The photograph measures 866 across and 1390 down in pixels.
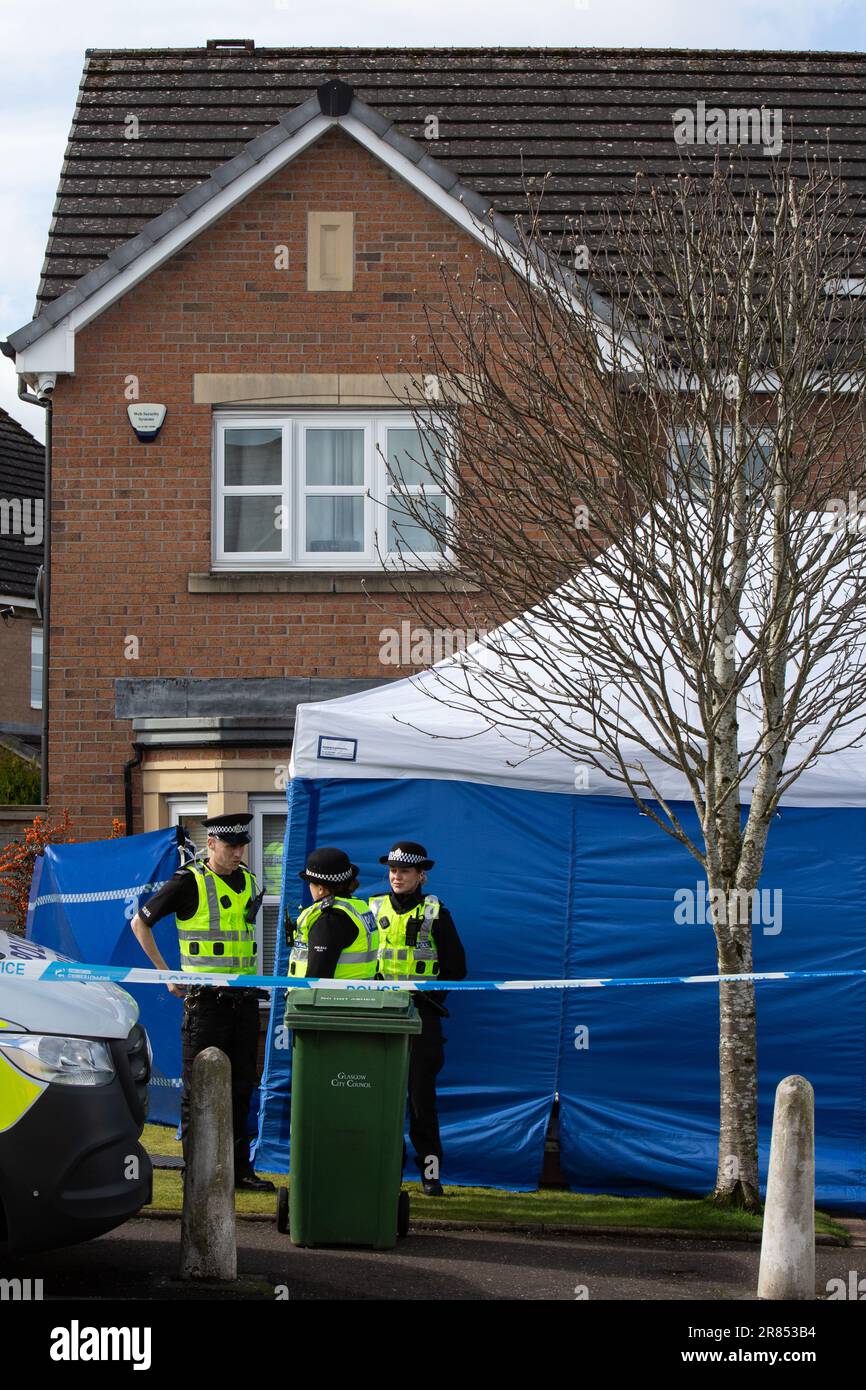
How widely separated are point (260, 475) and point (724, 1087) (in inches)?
274

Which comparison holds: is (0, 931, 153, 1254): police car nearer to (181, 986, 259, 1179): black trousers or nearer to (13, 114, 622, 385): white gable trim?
(181, 986, 259, 1179): black trousers

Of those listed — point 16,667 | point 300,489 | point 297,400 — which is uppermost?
point 297,400

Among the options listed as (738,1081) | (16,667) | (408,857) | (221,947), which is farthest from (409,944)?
(16,667)

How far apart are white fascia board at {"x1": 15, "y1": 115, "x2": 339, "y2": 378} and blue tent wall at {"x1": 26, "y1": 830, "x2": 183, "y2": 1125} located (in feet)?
13.7

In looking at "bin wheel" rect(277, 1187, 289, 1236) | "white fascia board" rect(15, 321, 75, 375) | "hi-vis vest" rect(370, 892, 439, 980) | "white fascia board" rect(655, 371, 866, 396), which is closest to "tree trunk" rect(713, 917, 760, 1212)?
"hi-vis vest" rect(370, 892, 439, 980)

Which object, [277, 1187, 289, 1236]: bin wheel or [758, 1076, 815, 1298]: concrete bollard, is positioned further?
[277, 1187, 289, 1236]: bin wheel

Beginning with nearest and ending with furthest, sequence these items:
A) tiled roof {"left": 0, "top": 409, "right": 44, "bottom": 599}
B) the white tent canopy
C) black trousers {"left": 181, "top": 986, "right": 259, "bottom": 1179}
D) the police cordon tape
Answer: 1. the police cordon tape
2. black trousers {"left": 181, "top": 986, "right": 259, "bottom": 1179}
3. the white tent canopy
4. tiled roof {"left": 0, "top": 409, "right": 44, "bottom": 599}

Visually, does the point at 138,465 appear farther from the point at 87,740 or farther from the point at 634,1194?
the point at 634,1194

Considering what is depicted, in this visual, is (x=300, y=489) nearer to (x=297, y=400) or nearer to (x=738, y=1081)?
(x=297, y=400)

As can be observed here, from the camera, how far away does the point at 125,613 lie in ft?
44.3

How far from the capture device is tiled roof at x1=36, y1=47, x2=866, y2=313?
48.2 ft

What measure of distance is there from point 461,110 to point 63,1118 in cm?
1193

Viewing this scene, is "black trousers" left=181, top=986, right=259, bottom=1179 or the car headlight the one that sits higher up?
the car headlight

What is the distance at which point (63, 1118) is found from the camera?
612 cm
